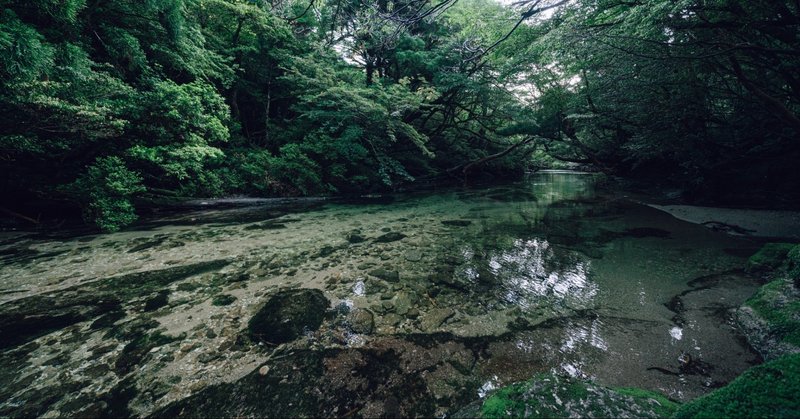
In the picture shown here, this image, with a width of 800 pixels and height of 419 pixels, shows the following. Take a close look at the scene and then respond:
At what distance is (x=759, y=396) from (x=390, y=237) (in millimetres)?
5308

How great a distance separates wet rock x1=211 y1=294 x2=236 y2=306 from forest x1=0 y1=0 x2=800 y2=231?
336cm

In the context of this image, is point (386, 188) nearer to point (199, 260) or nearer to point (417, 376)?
point (199, 260)

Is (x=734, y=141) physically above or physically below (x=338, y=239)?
above

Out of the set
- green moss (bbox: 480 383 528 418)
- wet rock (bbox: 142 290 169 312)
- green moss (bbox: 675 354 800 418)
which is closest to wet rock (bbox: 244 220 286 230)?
wet rock (bbox: 142 290 169 312)

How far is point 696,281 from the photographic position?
3750mm

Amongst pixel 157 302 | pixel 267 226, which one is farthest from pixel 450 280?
pixel 267 226

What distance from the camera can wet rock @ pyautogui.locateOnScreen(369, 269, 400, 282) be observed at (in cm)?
411

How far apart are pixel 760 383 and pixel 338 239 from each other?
18.6 ft

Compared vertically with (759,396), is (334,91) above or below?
above

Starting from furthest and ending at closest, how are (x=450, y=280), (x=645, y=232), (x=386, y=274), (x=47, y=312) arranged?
(x=645, y=232) < (x=386, y=274) < (x=450, y=280) < (x=47, y=312)

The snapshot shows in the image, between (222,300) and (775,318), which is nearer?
(775,318)

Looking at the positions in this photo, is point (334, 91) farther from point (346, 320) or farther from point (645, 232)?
point (645, 232)

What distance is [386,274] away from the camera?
4277mm

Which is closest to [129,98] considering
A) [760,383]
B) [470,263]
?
[470,263]
